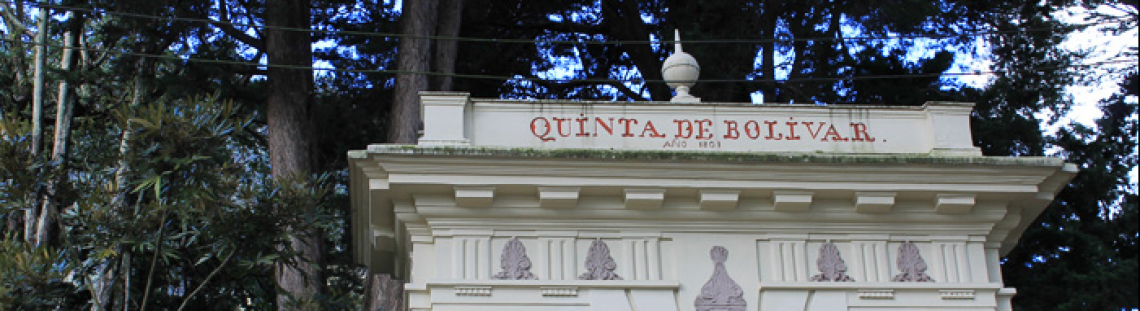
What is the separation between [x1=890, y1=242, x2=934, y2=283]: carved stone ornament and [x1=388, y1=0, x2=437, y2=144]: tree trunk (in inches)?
368

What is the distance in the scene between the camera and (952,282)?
1482 centimetres

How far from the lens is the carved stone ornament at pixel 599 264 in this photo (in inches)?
570

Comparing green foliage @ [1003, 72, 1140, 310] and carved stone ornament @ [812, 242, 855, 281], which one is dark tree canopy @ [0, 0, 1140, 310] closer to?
green foliage @ [1003, 72, 1140, 310]

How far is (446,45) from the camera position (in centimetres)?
2378

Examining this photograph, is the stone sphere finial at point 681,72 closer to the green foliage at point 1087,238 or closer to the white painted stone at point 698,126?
the white painted stone at point 698,126

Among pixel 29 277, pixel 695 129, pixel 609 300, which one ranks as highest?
pixel 695 129

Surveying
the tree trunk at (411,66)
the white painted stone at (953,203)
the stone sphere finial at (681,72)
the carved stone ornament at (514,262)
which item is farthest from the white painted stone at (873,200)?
the tree trunk at (411,66)

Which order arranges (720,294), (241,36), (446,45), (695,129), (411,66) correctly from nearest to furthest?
(720,294) → (695,129) → (411,66) → (446,45) → (241,36)

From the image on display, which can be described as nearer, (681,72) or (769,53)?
(681,72)

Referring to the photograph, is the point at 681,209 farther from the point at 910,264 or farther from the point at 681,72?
the point at 910,264

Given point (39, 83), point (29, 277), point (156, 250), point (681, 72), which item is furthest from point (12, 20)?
point (681, 72)

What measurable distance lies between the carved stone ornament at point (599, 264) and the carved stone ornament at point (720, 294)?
858mm

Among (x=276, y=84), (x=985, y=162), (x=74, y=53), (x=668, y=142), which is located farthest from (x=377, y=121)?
(x=985, y=162)

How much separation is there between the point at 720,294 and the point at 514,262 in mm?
2037
